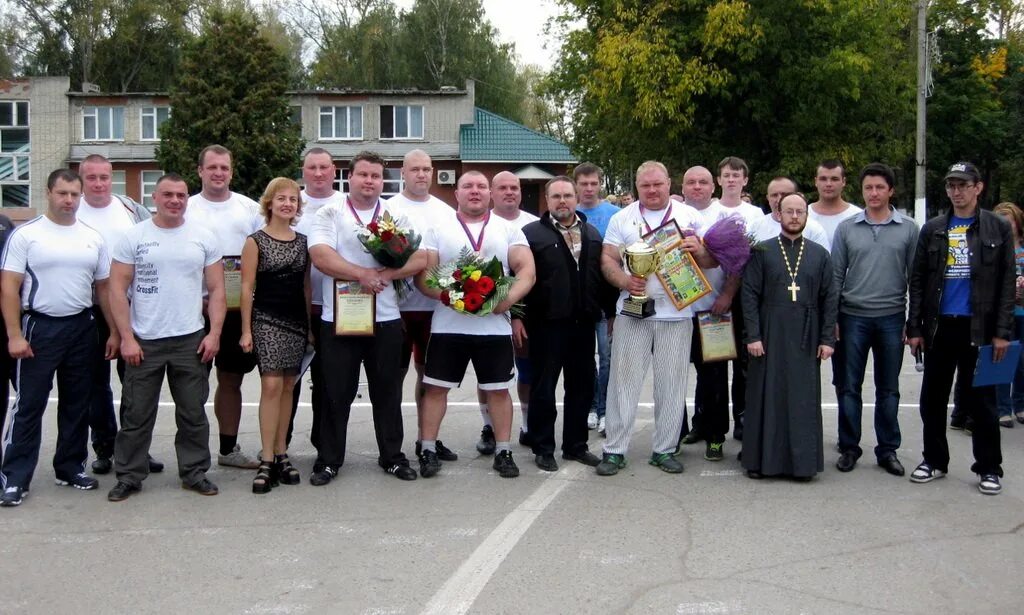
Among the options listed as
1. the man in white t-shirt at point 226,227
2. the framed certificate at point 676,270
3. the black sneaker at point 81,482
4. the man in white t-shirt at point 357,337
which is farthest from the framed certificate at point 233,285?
the framed certificate at point 676,270

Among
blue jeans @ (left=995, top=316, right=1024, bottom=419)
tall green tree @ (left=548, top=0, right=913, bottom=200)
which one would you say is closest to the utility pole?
tall green tree @ (left=548, top=0, right=913, bottom=200)

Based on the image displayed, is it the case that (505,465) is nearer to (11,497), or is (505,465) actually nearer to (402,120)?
(11,497)

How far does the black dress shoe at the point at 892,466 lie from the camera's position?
23.8 feet

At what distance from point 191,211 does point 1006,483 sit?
6.07 m

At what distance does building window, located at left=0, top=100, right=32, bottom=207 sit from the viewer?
4775 cm

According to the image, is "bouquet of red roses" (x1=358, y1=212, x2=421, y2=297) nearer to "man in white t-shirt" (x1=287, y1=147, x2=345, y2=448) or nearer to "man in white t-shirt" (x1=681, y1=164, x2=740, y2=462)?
"man in white t-shirt" (x1=287, y1=147, x2=345, y2=448)

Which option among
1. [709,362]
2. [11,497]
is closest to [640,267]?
[709,362]

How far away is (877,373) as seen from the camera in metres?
7.47

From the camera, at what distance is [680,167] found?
107ft

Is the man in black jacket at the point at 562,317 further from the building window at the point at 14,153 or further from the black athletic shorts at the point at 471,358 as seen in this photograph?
the building window at the point at 14,153

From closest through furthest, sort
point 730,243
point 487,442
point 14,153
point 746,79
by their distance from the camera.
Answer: point 730,243 → point 487,442 → point 746,79 → point 14,153

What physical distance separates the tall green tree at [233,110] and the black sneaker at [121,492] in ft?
116

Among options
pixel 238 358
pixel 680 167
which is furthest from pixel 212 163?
pixel 680 167

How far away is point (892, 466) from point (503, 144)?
1581 inches
